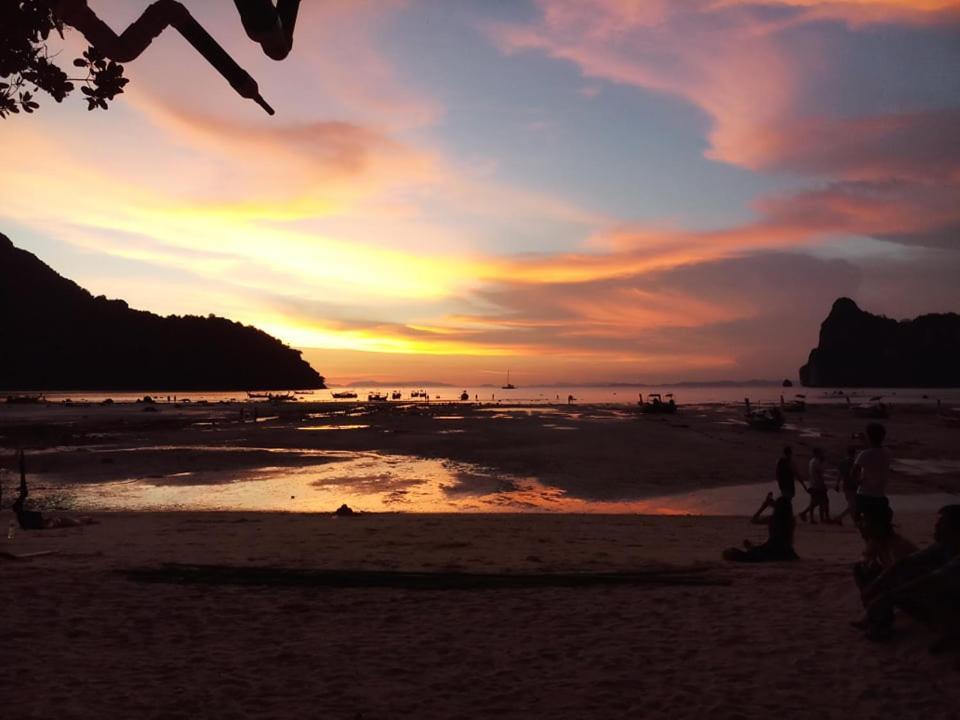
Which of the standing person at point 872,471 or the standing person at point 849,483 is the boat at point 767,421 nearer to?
the standing person at point 849,483

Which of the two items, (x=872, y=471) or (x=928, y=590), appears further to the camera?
(x=872, y=471)

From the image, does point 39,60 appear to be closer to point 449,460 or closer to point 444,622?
point 444,622

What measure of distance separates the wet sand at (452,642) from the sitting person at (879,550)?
2.06ft

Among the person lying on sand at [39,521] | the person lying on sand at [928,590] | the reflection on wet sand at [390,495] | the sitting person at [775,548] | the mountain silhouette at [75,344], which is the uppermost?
the mountain silhouette at [75,344]

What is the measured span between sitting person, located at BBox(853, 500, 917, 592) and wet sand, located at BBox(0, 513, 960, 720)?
63cm

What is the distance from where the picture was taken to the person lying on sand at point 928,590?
6.15 meters

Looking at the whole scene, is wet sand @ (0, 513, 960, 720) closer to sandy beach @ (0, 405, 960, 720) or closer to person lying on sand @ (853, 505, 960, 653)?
sandy beach @ (0, 405, 960, 720)

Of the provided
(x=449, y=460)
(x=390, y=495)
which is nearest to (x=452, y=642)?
(x=390, y=495)

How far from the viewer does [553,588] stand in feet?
31.4

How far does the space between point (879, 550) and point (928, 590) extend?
128 cm

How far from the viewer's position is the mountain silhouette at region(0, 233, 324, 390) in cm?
17138

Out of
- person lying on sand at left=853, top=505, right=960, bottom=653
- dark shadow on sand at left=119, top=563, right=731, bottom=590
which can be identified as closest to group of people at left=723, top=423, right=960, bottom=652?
person lying on sand at left=853, top=505, right=960, bottom=653

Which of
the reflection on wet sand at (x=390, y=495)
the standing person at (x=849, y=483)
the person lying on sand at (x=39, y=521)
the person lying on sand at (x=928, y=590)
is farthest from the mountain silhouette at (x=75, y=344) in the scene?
the person lying on sand at (x=928, y=590)

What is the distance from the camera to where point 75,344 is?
17750cm
